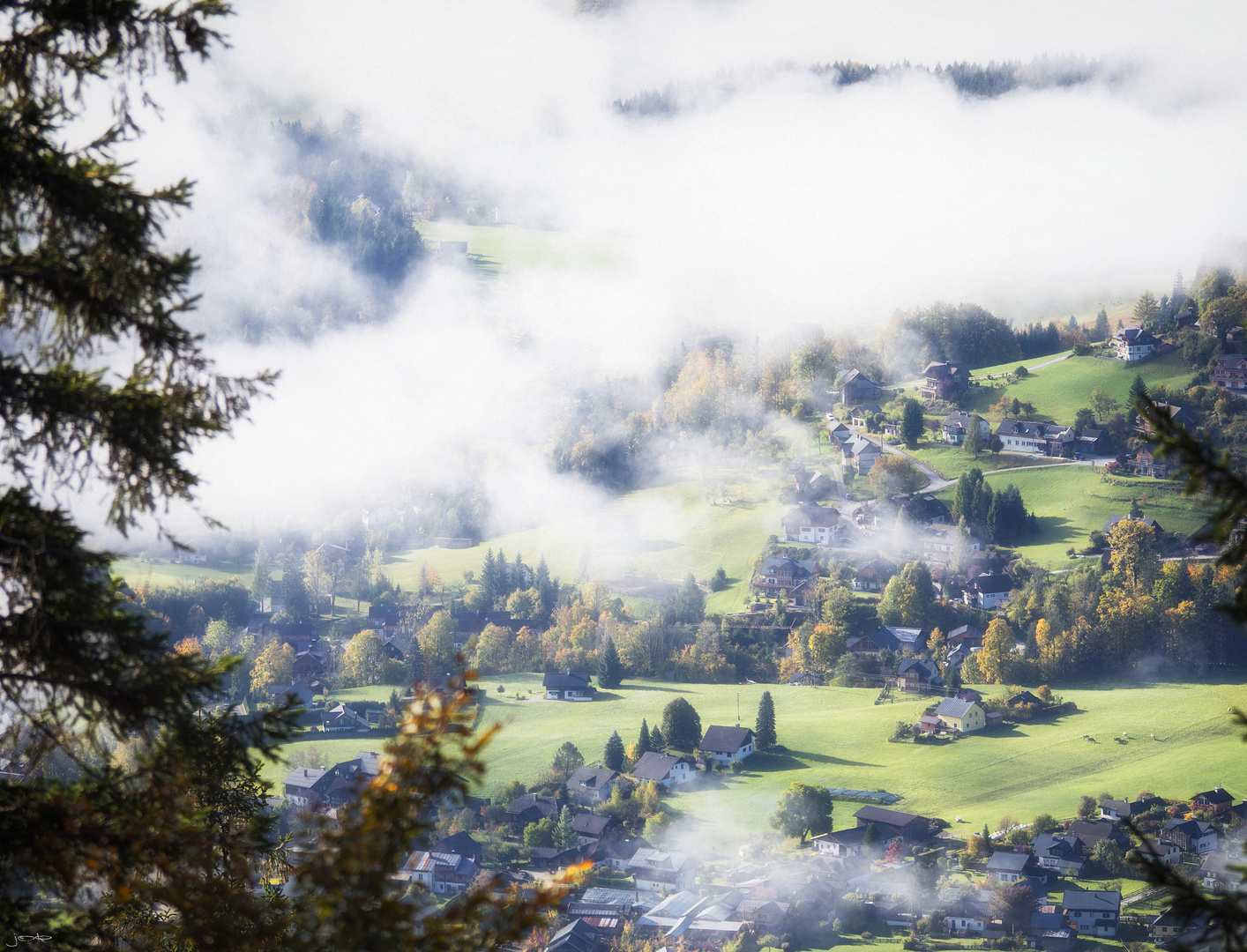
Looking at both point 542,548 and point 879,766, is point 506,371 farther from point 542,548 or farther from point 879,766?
point 879,766

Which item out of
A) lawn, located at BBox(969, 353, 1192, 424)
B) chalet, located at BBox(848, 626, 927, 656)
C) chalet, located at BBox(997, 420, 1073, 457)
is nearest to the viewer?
chalet, located at BBox(848, 626, 927, 656)

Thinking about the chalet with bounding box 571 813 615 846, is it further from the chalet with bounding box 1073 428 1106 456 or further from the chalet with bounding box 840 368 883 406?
the chalet with bounding box 840 368 883 406

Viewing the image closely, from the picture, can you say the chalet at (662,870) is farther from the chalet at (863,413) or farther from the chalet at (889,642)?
the chalet at (863,413)

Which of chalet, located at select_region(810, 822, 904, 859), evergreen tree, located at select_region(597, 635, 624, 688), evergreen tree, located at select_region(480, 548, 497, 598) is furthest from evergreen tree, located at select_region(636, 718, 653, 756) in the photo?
evergreen tree, located at select_region(480, 548, 497, 598)

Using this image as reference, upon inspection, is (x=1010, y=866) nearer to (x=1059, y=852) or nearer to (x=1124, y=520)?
(x=1059, y=852)

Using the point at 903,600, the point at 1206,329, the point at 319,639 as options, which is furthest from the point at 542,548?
the point at 1206,329

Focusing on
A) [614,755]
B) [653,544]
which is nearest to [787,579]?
[653,544]
